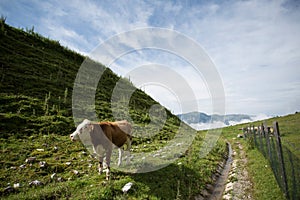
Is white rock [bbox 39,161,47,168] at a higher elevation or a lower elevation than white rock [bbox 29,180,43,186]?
higher

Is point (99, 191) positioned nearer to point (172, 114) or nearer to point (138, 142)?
point (138, 142)

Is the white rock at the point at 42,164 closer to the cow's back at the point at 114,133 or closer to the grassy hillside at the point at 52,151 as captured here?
the grassy hillside at the point at 52,151

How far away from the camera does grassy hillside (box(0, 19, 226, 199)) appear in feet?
20.2

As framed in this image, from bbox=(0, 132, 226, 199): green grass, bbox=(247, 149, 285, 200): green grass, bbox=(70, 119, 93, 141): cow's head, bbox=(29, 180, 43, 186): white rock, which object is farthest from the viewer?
bbox=(70, 119, 93, 141): cow's head

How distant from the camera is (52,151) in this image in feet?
29.8

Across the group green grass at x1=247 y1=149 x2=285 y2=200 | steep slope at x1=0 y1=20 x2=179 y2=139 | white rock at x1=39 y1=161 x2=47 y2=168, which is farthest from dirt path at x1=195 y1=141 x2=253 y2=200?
steep slope at x1=0 y1=20 x2=179 y2=139

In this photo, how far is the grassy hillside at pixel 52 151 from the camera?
614cm

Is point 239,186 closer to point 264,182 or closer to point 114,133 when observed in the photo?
point 264,182

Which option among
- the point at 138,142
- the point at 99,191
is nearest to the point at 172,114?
the point at 138,142

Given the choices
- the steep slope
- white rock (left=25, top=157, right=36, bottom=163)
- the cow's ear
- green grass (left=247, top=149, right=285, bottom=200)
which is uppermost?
the steep slope

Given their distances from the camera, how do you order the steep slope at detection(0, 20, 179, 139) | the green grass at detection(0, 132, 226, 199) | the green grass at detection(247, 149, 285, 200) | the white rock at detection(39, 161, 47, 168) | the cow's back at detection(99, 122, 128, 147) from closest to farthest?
the green grass at detection(0, 132, 226, 199) → the green grass at detection(247, 149, 285, 200) → the white rock at detection(39, 161, 47, 168) → the cow's back at detection(99, 122, 128, 147) → the steep slope at detection(0, 20, 179, 139)

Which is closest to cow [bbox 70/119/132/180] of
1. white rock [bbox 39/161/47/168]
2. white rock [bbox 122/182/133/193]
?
white rock [bbox 122/182/133/193]

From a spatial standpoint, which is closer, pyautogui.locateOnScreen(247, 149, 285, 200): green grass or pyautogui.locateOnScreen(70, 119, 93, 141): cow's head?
pyautogui.locateOnScreen(247, 149, 285, 200): green grass

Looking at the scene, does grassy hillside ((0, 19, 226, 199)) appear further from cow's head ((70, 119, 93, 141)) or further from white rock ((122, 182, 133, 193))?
cow's head ((70, 119, 93, 141))
